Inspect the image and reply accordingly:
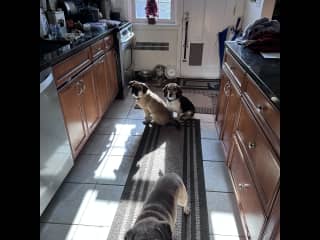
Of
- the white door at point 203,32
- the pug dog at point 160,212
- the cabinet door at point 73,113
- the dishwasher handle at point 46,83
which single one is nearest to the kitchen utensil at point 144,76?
the white door at point 203,32

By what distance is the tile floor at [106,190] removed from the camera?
1.43 m

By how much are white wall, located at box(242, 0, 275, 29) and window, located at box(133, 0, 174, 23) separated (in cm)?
111

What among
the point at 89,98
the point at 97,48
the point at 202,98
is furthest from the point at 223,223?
the point at 202,98

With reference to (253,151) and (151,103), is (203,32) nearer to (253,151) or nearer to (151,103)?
(151,103)

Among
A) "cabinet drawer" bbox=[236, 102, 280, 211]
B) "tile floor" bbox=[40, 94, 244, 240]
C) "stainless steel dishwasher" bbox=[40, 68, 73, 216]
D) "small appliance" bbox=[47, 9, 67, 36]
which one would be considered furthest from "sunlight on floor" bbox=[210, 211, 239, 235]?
"small appliance" bbox=[47, 9, 67, 36]

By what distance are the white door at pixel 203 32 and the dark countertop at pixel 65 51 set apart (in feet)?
5.47

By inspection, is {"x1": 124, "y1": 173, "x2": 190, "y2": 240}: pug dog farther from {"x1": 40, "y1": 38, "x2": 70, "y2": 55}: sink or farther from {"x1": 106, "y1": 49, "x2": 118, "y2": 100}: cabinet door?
{"x1": 106, "y1": 49, "x2": 118, "y2": 100}: cabinet door

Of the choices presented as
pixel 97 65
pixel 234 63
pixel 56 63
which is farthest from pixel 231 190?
pixel 97 65

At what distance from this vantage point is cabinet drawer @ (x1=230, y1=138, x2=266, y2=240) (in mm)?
1142

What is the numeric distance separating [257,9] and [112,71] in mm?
1893

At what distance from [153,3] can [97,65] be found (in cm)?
174

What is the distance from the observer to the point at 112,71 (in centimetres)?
275

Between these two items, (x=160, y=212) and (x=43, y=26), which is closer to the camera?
(x=160, y=212)
